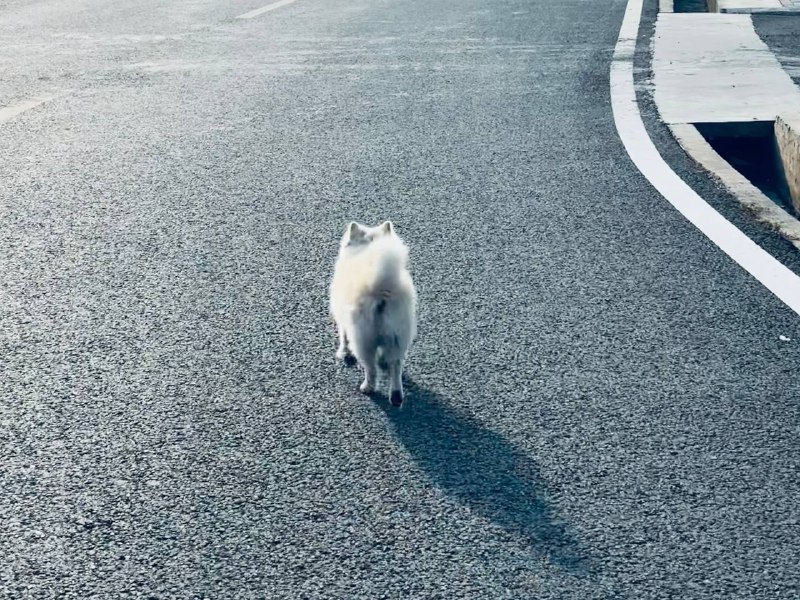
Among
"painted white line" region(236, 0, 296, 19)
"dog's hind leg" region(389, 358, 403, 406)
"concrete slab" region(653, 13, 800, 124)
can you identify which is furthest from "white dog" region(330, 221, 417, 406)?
"painted white line" region(236, 0, 296, 19)

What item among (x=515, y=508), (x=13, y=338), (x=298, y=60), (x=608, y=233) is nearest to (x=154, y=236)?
(x=13, y=338)

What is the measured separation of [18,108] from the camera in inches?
418

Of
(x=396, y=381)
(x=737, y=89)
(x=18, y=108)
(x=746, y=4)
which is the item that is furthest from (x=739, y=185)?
(x=746, y=4)

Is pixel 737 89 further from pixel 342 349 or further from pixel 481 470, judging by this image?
pixel 481 470

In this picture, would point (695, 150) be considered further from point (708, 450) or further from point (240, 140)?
point (708, 450)

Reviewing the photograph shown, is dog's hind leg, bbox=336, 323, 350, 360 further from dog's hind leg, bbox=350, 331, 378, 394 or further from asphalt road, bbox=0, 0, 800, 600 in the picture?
dog's hind leg, bbox=350, 331, 378, 394

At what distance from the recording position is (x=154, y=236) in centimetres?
692

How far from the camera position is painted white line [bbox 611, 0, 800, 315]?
6.11 metres

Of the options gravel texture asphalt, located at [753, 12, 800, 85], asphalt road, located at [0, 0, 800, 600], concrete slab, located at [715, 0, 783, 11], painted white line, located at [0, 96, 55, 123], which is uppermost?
asphalt road, located at [0, 0, 800, 600]

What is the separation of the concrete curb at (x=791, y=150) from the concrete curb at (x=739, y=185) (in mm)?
129

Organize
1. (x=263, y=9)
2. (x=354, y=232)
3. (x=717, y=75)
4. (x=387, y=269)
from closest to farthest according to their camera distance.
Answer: (x=387, y=269)
(x=354, y=232)
(x=717, y=75)
(x=263, y=9)

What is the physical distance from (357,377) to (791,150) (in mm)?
4268

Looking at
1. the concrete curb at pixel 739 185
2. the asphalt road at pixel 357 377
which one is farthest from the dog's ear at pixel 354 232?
the concrete curb at pixel 739 185

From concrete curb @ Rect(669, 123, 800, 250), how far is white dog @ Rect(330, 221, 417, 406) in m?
2.78
